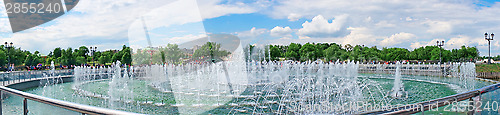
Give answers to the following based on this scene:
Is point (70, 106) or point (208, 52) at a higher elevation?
point (208, 52)

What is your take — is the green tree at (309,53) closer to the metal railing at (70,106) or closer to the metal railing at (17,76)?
the metal railing at (17,76)

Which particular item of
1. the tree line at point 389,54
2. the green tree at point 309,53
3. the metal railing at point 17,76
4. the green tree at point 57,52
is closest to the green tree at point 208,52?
the tree line at point 389,54

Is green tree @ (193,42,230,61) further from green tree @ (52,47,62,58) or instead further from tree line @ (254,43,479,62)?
green tree @ (52,47,62,58)

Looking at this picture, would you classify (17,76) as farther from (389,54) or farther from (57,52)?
(389,54)

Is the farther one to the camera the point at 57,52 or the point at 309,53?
the point at 309,53

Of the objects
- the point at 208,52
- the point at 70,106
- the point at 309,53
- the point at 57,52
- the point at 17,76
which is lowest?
the point at 17,76

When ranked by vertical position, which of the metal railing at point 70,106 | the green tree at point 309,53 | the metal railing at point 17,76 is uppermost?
the green tree at point 309,53

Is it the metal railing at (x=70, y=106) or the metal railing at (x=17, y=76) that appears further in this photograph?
the metal railing at (x=17, y=76)

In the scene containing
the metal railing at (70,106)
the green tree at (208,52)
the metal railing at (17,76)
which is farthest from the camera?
the green tree at (208,52)

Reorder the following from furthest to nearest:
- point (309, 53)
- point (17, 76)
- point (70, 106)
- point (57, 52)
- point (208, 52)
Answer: point (309, 53) → point (208, 52) → point (57, 52) → point (17, 76) → point (70, 106)

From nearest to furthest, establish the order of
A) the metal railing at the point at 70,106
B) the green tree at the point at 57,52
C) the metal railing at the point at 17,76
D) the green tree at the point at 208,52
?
1. the metal railing at the point at 70,106
2. the metal railing at the point at 17,76
3. the green tree at the point at 57,52
4. the green tree at the point at 208,52

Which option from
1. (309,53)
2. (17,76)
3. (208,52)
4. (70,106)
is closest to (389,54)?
(309,53)

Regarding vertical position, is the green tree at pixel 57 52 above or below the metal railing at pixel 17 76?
above

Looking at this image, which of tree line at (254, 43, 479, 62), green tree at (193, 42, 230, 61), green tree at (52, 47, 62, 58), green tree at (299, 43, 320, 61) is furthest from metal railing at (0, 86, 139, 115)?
green tree at (299, 43, 320, 61)
